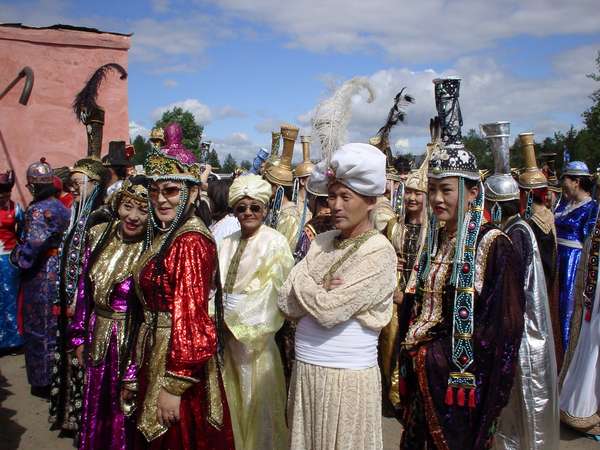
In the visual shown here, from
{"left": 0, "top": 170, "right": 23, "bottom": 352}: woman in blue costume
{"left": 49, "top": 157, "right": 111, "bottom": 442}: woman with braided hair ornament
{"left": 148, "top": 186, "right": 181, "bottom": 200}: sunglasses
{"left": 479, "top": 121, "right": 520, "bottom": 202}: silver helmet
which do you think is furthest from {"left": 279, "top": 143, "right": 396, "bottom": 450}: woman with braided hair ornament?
{"left": 0, "top": 170, "right": 23, "bottom": 352}: woman in blue costume

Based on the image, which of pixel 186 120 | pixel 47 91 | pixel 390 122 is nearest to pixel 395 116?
pixel 390 122

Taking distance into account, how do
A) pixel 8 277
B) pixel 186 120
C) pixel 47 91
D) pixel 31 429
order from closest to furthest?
1. pixel 31 429
2. pixel 8 277
3. pixel 47 91
4. pixel 186 120

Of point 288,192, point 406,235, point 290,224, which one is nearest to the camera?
point 406,235

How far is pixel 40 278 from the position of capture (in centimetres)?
617

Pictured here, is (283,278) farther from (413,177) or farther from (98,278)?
(413,177)

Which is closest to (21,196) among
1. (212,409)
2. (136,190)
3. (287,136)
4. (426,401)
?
(287,136)

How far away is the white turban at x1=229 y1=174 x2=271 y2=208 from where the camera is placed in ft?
13.4

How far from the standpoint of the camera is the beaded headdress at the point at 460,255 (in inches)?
109

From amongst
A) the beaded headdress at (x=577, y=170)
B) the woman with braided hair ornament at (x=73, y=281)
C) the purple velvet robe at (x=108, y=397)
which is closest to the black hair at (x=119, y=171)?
the woman with braided hair ornament at (x=73, y=281)

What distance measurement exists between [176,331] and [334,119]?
214 cm

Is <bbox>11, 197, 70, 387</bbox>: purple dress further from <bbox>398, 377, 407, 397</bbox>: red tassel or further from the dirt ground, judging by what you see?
<bbox>398, 377, 407, 397</bbox>: red tassel

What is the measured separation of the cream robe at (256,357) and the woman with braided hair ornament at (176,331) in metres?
0.66

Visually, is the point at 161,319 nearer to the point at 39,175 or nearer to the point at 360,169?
the point at 360,169

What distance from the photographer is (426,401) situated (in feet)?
9.48
